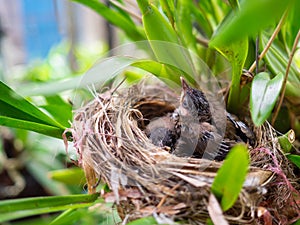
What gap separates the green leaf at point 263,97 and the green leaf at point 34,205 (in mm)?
192

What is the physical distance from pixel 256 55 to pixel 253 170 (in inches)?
5.6

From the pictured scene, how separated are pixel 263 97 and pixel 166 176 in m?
0.12

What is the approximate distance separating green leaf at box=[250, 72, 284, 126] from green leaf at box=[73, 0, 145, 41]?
25 centimetres

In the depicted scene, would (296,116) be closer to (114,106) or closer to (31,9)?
(114,106)

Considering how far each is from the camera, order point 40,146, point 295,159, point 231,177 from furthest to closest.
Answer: point 40,146 < point 295,159 < point 231,177

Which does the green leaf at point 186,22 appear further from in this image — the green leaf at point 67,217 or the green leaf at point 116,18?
the green leaf at point 67,217

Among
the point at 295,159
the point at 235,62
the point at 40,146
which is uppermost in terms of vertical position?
the point at 235,62

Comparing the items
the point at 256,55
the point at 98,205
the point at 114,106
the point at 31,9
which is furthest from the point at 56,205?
the point at 31,9

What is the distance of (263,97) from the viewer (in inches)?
15.8

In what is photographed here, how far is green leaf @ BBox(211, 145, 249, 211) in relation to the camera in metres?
0.32

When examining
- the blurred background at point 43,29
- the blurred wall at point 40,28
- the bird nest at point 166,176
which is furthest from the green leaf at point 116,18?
the blurred wall at point 40,28

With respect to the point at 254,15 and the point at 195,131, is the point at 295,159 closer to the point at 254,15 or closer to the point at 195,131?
the point at 195,131

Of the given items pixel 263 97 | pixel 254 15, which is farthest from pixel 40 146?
pixel 254 15

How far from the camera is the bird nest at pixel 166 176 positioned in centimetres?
38
